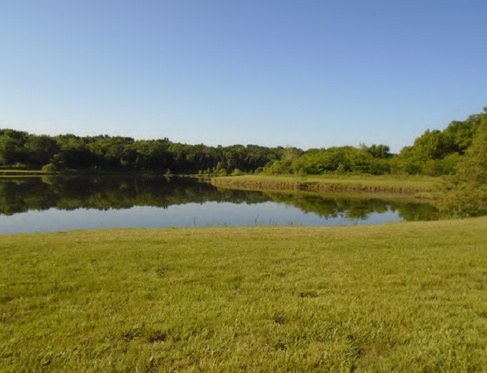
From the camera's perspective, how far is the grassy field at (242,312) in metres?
3.50

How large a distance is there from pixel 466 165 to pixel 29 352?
28765 mm

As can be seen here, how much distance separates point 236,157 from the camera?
13112 centimetres

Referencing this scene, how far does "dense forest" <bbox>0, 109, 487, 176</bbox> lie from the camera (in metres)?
75.1

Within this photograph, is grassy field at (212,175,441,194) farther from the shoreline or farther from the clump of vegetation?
the clump of vegetation

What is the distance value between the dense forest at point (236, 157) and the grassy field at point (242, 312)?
2514 centimetres

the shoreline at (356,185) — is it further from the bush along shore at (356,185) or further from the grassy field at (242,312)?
the grassy field at (242,312)

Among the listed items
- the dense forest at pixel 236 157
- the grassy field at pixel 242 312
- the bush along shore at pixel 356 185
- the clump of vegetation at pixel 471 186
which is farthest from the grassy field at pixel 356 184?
the grassy field at pixel 242 312

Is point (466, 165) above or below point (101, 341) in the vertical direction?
above

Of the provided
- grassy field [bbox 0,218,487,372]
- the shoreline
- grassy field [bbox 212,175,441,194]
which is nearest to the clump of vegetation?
the shoreline

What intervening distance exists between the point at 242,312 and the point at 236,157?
127165 millimetres

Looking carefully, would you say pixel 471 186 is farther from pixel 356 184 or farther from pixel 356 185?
pixel 356 184

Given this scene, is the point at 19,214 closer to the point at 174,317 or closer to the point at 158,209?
the point at 158,209

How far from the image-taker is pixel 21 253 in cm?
814

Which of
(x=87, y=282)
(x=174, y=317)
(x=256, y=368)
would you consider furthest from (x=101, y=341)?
(x=87, y=282)
